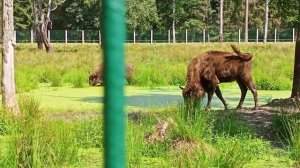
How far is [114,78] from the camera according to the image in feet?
3.04

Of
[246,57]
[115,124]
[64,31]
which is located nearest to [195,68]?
[246,57]

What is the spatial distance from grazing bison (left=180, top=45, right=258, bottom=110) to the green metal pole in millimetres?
9261

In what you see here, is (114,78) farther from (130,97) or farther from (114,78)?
(130,97)

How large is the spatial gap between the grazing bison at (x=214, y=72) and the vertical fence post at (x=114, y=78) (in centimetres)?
926

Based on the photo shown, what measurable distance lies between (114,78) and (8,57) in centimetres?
902

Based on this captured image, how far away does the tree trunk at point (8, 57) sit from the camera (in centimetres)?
944

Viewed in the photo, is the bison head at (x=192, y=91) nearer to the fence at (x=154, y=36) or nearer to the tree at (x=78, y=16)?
the tree at (x=78, y=16)

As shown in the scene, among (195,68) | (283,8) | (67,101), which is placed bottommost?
(67,101)

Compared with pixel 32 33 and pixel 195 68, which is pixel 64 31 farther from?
pixel 195 68

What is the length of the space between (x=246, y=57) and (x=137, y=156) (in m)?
6.05

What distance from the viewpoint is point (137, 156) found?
576 cm

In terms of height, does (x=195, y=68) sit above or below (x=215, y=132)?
above

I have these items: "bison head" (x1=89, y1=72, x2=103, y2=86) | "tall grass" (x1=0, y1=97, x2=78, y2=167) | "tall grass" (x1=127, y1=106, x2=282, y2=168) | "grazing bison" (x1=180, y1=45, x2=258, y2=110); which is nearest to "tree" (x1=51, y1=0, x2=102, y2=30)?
"bison head" (x1=89, y1=72, x2=103, y2=86)

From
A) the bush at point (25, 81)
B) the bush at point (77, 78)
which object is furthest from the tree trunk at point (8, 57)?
the bush at point (77, 78)
